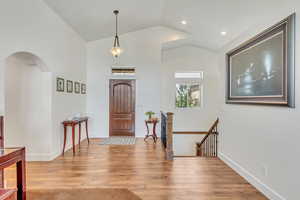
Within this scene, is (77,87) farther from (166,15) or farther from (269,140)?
(269,140)

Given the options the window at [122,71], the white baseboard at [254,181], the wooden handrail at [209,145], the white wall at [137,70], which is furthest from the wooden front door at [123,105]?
the white baseboard at [254,181]

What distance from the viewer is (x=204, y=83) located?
6.98m

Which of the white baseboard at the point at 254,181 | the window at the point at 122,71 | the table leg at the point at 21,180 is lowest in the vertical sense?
the white baseboard at the point at 254,181

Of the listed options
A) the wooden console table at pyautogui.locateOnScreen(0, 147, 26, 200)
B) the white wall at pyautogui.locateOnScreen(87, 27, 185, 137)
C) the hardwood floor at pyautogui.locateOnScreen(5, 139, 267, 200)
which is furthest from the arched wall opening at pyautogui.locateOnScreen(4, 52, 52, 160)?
the white wall at pyautogui.locateOnScreen(87, 27, 185, 137)

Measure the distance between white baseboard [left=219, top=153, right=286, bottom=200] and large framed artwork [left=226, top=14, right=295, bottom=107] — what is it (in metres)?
1.18

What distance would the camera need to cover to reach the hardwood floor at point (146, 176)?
105 inches

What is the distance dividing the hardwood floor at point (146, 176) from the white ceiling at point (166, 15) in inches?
103

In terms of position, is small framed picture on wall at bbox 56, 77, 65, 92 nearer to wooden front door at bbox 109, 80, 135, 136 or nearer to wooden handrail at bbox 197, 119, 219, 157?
wooden front door at bbox 109, 80, 135, 136

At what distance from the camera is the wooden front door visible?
6461 mm

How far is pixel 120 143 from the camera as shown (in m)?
5.55

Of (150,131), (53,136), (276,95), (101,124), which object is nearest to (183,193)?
(276,95)

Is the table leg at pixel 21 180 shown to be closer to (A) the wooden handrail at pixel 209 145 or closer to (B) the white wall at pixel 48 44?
(B) the white wall at pixel 48 44

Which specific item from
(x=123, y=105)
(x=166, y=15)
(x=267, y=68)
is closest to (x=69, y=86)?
(x=123, y=105)

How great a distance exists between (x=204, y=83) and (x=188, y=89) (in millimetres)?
636
